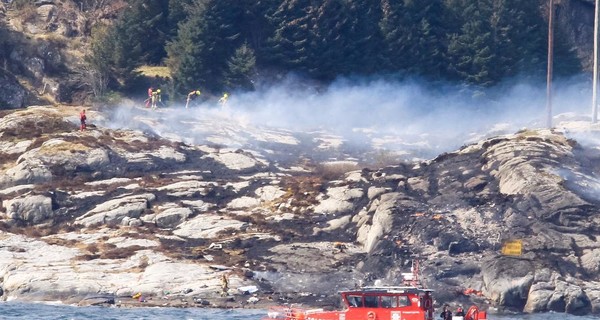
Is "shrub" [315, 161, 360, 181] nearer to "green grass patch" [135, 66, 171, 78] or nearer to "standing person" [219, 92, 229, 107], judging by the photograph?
"standing person" [219, 92, 229, 107]

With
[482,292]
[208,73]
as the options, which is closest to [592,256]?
[482,292]

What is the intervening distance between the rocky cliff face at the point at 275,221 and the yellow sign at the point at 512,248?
0.45 m

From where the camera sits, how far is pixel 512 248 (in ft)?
280

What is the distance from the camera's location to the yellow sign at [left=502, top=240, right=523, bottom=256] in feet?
278

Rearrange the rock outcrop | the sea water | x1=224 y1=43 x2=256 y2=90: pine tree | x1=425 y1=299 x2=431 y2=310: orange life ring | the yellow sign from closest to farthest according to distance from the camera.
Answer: x1=425 y1=299 x2=431 y2=310: orange life ring, the sea water, the yellow sign, the rock outcrop, x1=224 y1=43 x2=256 y2=90: pine tree

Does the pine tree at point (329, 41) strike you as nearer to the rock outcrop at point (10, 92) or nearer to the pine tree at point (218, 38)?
the pine tree at point (218, 38)

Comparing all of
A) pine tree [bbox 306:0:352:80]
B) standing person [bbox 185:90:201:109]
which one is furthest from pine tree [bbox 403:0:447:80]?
standing person [bbox 185:90:201:109]

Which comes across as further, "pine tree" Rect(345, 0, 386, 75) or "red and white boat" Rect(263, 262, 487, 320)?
"pine tree" Rect(345, 0, 386, 75)

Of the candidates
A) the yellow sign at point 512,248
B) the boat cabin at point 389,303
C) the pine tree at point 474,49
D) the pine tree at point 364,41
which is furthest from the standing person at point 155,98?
the boat cabin at point 389,303

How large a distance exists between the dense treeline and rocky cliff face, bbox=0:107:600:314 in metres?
17.2

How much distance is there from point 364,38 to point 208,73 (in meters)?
16.6

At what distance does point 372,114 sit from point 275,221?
35483 millimetres

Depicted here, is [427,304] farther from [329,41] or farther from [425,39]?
[425,39]

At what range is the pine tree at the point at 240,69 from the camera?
12300 centimetres
